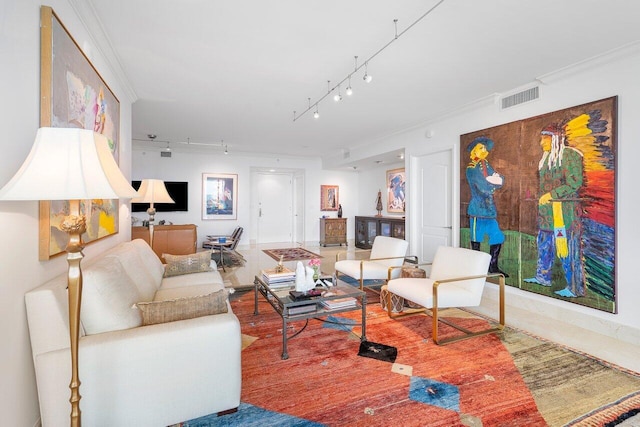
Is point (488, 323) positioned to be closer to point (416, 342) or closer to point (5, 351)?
point (416, 342)

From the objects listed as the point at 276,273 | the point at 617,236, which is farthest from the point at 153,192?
the point at 617,236

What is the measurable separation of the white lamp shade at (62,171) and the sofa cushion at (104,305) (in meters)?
0.70

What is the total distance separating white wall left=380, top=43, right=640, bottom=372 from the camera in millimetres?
2805

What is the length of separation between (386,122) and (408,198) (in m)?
1.39

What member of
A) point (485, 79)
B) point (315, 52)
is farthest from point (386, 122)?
point (315, 52)

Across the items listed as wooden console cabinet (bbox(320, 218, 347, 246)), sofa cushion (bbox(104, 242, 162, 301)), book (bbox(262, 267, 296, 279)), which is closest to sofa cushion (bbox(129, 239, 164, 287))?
sofa cushion (bbox(104, 242, 162, 301))

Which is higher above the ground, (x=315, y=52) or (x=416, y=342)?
(x=315, y=52)

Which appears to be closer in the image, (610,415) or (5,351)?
(5,351)

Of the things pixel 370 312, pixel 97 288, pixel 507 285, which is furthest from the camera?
pixel 507 285

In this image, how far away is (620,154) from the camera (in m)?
2.90

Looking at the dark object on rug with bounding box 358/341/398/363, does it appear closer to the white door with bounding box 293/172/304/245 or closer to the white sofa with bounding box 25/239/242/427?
the white sofa with bounding box 25/239/242/427

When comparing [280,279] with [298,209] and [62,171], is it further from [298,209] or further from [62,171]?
[298,209]

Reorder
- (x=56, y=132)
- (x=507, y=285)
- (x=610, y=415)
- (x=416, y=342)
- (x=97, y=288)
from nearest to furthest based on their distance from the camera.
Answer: (x=56, y=132)
(x=97, y=288)
(x=610, y=415)
(x=416, y=342)
(x=507, y=285)

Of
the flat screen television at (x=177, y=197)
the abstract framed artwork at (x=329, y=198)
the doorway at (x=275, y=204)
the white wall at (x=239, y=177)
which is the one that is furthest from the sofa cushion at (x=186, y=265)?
the abstract framed artwork at (x=329, y=198)
